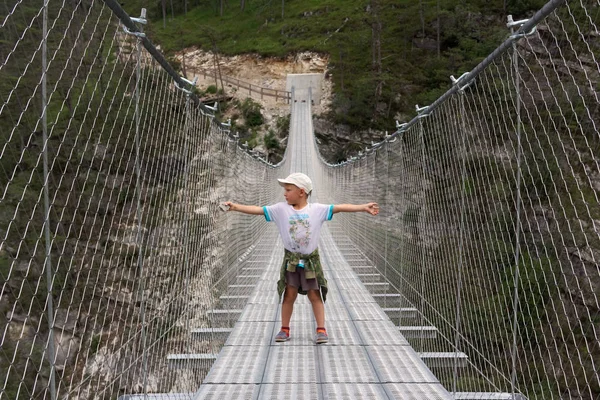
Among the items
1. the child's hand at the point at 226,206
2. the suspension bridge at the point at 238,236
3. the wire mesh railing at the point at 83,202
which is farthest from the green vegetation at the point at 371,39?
the child's hand at the point at 226,206

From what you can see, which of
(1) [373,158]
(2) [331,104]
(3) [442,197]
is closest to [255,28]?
(2) [331,104]

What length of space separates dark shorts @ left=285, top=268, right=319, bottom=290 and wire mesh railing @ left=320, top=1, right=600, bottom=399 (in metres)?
0.67

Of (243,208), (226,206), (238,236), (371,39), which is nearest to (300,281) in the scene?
(243,208)

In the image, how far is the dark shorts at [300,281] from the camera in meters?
2.89

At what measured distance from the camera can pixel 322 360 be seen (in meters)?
2.81

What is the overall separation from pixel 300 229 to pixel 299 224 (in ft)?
0.08

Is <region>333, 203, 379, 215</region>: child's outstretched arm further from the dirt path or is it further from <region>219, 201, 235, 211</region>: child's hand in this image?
the dirt path

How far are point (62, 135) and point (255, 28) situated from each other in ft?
111

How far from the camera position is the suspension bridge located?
133 cm

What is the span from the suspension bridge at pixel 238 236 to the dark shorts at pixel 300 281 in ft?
1.16

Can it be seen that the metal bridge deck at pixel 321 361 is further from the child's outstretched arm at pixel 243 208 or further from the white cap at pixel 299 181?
the white cap at pixel 299 181

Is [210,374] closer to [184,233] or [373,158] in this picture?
[184,233]

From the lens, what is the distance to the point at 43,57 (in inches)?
44.4

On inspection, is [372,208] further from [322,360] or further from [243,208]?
[322,360]
